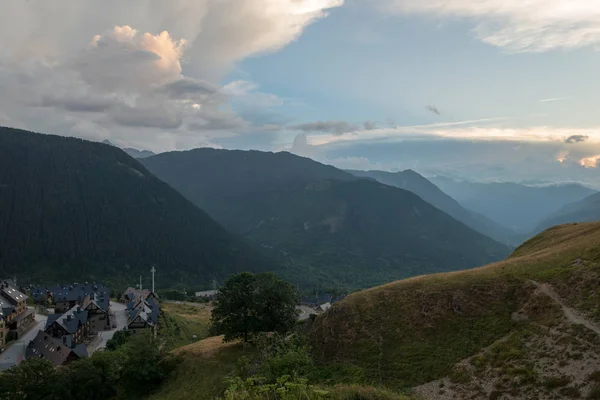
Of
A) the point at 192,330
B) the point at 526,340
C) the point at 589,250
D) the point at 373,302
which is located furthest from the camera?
the point at 192,330

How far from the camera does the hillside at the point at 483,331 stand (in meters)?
25.0

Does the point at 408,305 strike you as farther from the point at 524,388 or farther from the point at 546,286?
the point at 524,388

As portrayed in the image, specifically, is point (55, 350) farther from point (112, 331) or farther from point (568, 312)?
point (568, 312)

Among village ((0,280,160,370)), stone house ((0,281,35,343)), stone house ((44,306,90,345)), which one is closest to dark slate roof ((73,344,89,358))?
village ((0,280,160,370))

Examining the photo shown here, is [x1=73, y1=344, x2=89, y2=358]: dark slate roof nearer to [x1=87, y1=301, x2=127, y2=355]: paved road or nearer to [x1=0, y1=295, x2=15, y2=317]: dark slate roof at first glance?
[x1=87, y1=301, x2=127, y2=355]: paved road

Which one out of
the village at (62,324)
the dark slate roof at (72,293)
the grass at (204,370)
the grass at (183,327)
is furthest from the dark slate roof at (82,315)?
the grass at (204,370)

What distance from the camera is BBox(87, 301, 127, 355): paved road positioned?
3164 inches

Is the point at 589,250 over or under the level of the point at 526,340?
over

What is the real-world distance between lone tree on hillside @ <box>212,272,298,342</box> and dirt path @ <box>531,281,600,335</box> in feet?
79.5

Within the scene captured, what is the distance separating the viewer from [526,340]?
2825 cm

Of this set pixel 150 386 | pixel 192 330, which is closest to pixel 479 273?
pixel 150 386

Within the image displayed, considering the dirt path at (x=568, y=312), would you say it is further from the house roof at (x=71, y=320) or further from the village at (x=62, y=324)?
the house roof at (x=71, y=320)

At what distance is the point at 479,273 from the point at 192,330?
71436mm

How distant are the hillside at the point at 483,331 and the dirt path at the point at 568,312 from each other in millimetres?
71
